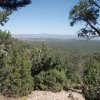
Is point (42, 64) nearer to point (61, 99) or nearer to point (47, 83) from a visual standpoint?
point (47, 83)

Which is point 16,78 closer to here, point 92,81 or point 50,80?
point 50,80

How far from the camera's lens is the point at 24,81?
2811 cm

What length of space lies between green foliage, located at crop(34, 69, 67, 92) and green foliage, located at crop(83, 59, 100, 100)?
2.93 metres

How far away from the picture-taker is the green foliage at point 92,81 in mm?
26531

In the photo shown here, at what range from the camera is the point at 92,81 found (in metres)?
27.7

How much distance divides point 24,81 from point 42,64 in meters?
4.15

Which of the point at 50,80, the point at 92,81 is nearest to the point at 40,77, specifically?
the point at 50,80

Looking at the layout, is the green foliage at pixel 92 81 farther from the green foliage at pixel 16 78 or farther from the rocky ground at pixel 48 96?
the green foliage at pixel 16 78

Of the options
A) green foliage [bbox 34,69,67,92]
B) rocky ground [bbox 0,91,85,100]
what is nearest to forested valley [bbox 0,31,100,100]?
green foliage [bbox 34,69,67,92]

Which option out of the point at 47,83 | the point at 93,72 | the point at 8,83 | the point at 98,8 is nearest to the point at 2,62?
the point at 8,83

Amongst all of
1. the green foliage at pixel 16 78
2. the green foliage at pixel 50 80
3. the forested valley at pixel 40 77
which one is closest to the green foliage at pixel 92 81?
the forested valley at pixel 40 77

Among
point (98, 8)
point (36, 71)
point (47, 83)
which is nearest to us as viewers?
point (98, 8)

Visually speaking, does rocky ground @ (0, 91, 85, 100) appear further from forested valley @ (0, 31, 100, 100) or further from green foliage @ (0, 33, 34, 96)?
green foliage @ (0, 33, 34, 96)

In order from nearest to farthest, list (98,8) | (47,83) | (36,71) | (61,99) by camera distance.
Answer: (98,8) < (61,99) < (47,83) < (36,71)
